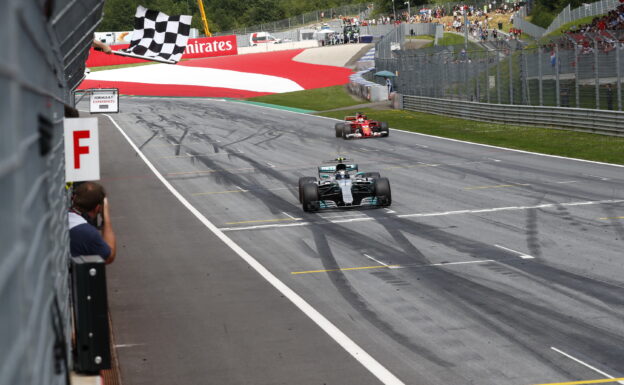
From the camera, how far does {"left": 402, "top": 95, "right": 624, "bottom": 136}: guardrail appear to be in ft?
95.6

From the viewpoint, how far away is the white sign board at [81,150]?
6.55 meters

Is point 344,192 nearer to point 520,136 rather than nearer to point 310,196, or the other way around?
point 310,196

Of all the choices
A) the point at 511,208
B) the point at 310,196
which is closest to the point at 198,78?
the point at 310,196

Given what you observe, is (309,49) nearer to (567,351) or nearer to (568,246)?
(568,246)

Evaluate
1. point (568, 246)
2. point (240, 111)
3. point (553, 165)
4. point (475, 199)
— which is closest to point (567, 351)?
point (568, 246)

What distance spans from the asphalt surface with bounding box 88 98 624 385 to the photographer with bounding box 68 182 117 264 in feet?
6.24

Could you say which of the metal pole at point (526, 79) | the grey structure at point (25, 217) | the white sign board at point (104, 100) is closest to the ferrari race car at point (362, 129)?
the metal pole at point (526, 79)

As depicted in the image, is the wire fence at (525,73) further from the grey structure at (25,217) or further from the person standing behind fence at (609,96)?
the grey structure at (25,217)

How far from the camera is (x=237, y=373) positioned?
8258 mm

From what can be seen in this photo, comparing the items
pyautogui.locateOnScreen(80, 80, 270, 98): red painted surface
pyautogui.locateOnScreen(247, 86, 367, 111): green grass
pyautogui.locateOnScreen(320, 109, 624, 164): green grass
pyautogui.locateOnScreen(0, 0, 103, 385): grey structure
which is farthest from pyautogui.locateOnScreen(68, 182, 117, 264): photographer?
pyautogui.locateOnScreen(80, 80, 270, 98): red painted surface

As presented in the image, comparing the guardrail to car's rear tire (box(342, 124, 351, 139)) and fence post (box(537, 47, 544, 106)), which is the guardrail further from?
car's rear tire (box(342, 124, 351, 139))

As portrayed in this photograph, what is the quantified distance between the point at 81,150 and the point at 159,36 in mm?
3552

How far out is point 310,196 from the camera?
60.1 ft

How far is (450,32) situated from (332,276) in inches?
3024
